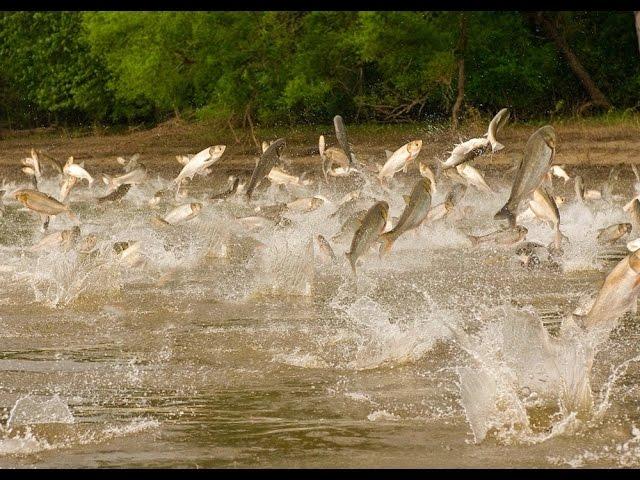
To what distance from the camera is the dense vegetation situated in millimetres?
23844

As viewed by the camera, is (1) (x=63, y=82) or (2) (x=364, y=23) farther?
(1) (x=63, y=82)

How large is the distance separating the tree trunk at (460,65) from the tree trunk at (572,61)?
1.87m

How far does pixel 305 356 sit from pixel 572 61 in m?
18.9

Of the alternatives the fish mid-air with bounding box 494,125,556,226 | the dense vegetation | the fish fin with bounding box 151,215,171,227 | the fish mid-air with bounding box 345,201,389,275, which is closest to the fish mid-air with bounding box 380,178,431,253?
the fish mid-air with bounding box 345,201,389,275

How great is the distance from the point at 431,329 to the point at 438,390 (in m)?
1.13

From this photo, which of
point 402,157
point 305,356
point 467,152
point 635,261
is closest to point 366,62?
point 402,157

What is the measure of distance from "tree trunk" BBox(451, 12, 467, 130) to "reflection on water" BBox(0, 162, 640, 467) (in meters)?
11.2

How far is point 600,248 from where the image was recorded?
11.2 meters

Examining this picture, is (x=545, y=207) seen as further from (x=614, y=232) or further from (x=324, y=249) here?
(x=324, y=249)

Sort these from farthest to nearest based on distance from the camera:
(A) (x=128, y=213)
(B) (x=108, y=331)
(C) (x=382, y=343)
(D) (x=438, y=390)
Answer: (A) (x=128, y=213) → (B) (x=108, y=331) → (C) (x=382, y=343) → (D) (x=438, y=390)

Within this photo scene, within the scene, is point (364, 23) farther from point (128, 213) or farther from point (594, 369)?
point (594, 369)

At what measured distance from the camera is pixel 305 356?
714 cm

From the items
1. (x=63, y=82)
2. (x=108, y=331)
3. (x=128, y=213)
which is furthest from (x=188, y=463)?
(x=63, y=82)

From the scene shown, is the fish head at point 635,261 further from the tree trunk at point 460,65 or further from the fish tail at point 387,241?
the tree trunk at point 460,65
